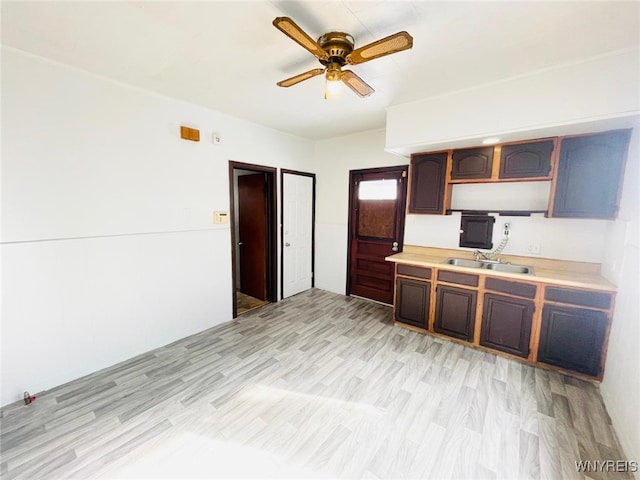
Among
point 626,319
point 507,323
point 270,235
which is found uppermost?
point 270,235

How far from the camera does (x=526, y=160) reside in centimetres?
264

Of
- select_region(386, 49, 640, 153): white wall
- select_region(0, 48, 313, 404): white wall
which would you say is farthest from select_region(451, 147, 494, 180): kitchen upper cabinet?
select_region(0, 48, 313, 404): white wall

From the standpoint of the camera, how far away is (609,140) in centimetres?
228

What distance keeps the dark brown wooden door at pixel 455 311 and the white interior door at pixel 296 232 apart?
2289mm

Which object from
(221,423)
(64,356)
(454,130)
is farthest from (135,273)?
(454,130)

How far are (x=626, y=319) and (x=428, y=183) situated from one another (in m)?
2.05

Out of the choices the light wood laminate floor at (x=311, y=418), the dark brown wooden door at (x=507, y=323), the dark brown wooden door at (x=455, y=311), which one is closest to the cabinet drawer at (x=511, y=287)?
the dark brown wooden door at (x=507, y=323)

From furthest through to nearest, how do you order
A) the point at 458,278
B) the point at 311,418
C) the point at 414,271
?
the point at 414,271 → the point at 458,278 → the point at 311,418

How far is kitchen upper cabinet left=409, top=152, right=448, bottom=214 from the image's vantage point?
3.15m

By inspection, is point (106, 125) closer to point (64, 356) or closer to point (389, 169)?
point (64, 356)

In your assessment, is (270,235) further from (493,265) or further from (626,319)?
(626,319)

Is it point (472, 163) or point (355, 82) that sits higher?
point (355, 82)

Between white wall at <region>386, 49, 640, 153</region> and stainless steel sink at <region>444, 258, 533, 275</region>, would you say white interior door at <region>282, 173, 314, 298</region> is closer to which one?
white wall at <region>386, 49, 640, 153</region>

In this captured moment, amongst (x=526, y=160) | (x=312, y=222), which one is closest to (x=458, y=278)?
(x=526, y=160)
